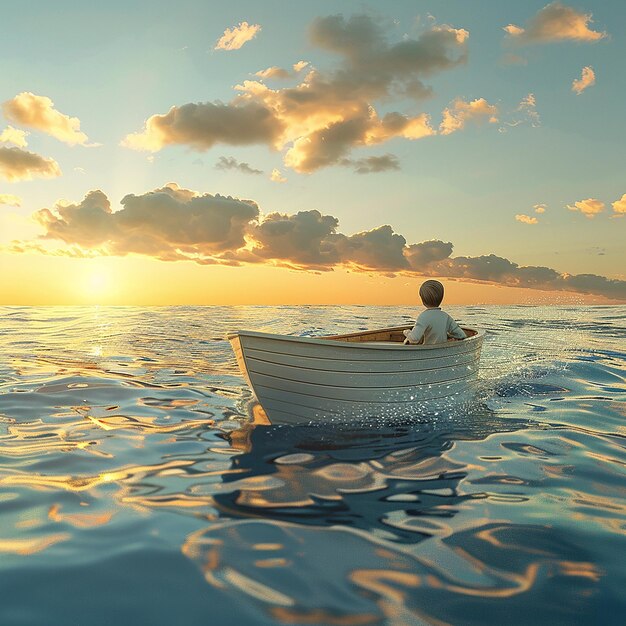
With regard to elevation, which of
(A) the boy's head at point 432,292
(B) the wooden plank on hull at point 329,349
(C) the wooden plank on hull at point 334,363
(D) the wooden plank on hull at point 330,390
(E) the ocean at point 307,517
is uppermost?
(A) the boy's head at point 432,292

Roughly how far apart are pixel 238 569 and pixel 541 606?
2.35 m

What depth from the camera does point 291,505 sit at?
5.32 metres

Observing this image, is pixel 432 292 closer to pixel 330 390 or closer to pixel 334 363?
pixel 334 363

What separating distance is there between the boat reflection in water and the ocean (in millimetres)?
19

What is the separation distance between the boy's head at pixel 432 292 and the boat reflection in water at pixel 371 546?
3.60m

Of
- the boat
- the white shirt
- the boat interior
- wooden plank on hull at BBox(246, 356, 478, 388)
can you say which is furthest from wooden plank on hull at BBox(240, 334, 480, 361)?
the boat interior

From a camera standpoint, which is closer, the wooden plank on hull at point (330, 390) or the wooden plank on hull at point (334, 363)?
the wooden plank on hull at point (334, 363)

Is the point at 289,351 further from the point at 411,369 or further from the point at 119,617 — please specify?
the point at 119,617

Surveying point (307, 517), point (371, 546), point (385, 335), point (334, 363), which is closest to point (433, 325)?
point (334, 363)

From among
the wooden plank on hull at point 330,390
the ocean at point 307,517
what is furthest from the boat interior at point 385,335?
the wooden plank on hull at point 330,390

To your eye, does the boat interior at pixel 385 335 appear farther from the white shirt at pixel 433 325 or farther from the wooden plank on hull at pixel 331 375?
the wooden plank on hull at pixel 331 375

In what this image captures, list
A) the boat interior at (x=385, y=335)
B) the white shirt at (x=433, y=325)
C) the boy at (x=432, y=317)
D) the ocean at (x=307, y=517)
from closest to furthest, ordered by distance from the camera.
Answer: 1. the ocean at (x=307, y=517)
2. the white shirt at (x=433, y=325)
3. the boy at (x=432, y=317)
4. the boat interior at (x=385, y=335)

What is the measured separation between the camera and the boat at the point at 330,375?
7953mm

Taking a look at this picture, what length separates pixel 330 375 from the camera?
8.09 metres
